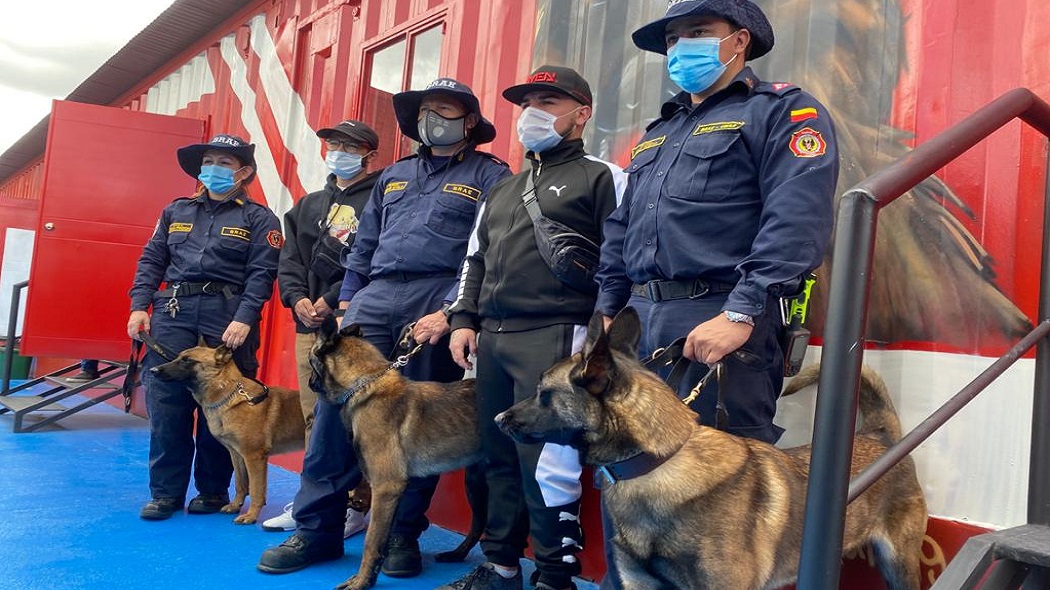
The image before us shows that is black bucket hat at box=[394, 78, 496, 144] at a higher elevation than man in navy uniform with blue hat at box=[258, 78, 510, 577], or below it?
higher

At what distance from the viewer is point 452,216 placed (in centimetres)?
342

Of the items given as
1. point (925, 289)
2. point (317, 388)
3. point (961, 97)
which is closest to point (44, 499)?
point (317, 388)

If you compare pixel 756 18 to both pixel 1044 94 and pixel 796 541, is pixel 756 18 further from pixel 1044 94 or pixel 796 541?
pixel 796 541

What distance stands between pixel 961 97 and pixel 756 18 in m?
0.70

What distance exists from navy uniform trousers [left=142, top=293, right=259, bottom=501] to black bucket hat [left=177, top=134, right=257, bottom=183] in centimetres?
85

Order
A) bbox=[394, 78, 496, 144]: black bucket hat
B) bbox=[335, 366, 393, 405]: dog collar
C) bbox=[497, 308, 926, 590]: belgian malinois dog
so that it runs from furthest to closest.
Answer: bbox=[394, 78, 496, 144]: black bucket hat < bbox=[335, 366, 393, 405]: dog collar < bbox=[497, 308, 926, 590]: belgian malinois dog

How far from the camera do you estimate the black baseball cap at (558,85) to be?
3004 millimetres

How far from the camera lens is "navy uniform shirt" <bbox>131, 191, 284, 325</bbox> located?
4348 millimetres

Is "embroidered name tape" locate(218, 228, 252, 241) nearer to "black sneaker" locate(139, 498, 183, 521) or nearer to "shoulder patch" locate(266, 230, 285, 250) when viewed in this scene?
"shoulder patch" locate(266, 230, 285, 250)

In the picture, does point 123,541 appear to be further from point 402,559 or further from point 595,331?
point 595,331

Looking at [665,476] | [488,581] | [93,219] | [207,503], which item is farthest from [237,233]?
[93,219]

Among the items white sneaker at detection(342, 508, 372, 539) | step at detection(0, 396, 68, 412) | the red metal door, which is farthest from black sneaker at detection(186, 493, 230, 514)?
the red metal door

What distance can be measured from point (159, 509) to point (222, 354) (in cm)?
87

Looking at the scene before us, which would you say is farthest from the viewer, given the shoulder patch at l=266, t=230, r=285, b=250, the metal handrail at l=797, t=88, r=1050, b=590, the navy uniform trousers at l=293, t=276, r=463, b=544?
the shoulder patch at l=266, t=230, r=285, b=250
